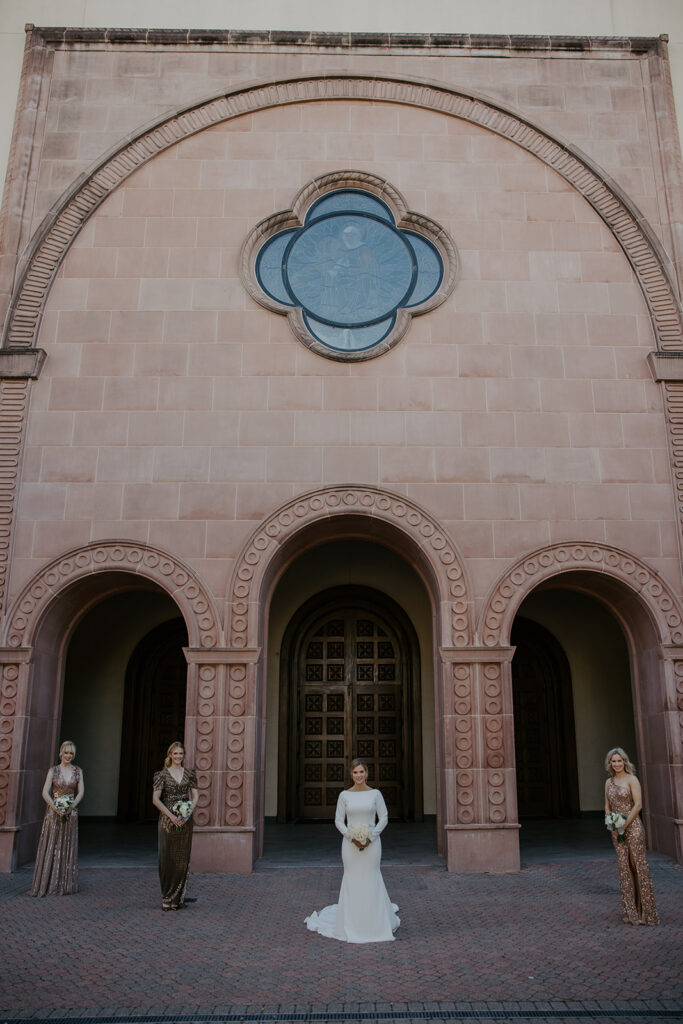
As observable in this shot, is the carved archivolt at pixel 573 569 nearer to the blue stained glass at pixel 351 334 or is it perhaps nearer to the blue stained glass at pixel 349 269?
the blue stained glass at pixel 351 334

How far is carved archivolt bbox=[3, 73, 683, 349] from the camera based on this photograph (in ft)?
37.7

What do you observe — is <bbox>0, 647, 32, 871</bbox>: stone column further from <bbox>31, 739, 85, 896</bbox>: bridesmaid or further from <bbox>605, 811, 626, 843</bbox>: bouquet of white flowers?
<bbox>605, 811, 626, 843</bbox>: bouquet of white flowers

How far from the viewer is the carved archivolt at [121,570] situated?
33.6ft

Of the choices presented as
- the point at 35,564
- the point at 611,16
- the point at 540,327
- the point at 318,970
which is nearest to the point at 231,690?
the point at 35,564

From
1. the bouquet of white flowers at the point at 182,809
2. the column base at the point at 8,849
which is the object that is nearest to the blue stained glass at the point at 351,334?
the bouquet of white flowers at the point at 182,809

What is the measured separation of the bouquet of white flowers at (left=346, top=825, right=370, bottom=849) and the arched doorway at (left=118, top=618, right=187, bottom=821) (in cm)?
758

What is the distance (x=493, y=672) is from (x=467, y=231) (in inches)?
256

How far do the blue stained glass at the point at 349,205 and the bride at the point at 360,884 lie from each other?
841 cm

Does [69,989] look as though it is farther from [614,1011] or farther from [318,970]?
[614,1011]

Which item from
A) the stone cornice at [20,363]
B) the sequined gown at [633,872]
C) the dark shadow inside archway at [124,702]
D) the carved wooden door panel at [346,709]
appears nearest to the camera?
the sequined gown at [633,872]

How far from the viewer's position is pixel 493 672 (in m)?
10.2

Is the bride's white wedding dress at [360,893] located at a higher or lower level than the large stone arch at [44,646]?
lower

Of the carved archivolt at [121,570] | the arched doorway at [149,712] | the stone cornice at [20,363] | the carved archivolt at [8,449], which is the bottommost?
the arched doorway at [149,712]

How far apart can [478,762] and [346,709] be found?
4307mm
